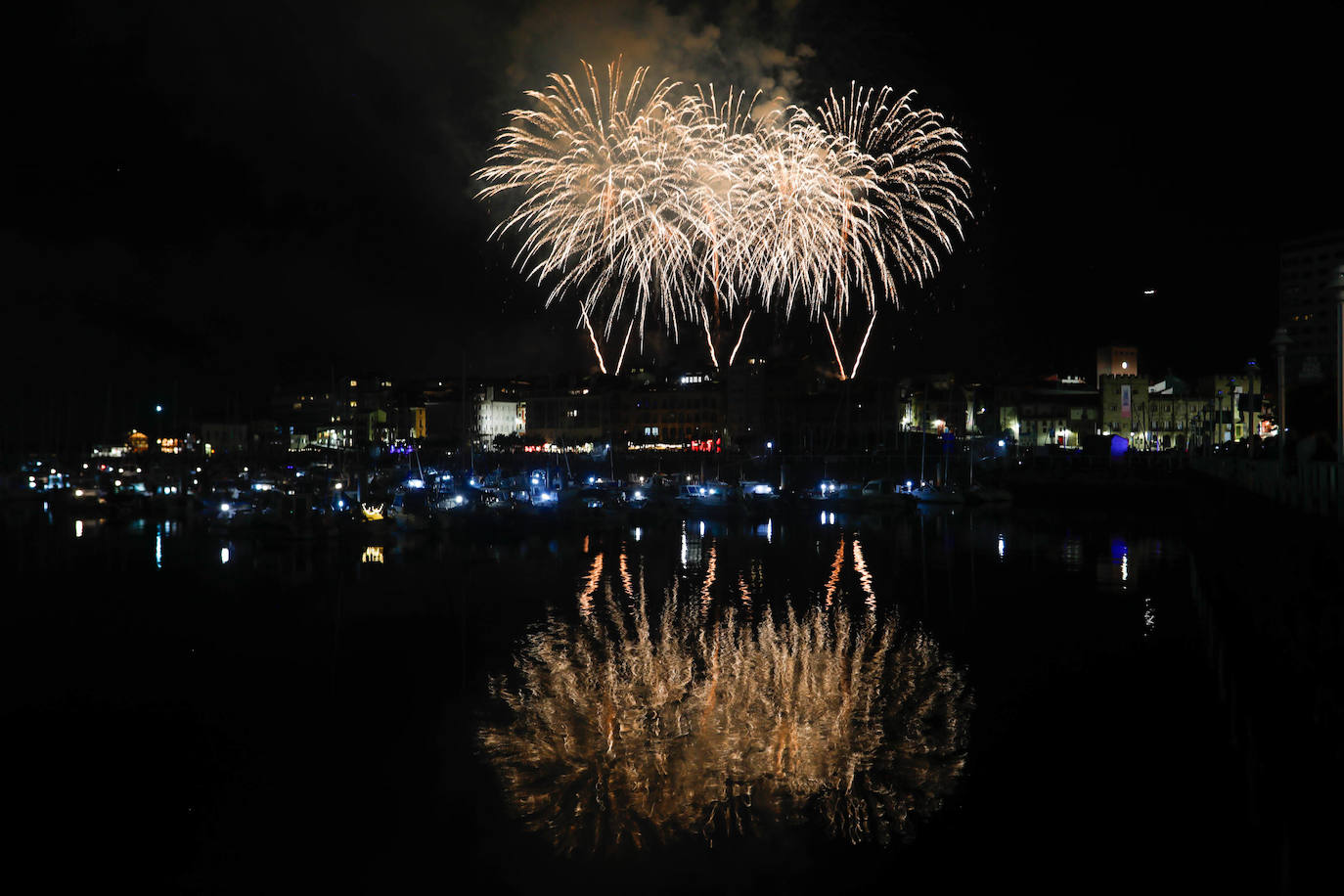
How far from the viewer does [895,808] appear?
875 centimetres

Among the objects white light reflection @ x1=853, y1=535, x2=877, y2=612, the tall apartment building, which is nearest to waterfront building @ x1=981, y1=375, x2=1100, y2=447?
the tall apartment building

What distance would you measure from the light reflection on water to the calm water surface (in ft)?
0.16

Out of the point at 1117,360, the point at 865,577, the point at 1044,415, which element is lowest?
the point at 865,577

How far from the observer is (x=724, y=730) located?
1091cm

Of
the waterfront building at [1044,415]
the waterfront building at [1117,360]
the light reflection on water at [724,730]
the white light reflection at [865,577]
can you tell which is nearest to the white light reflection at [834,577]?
the white light reflection at [865,577]

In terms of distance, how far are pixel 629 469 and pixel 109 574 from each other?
5405cm

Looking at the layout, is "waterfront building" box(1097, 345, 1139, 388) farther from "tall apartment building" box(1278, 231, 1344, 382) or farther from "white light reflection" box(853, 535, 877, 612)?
"white light reflection" box(853, 535, 877, 612)

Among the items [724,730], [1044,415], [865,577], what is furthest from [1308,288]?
[724,730]

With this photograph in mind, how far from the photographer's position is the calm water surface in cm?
793

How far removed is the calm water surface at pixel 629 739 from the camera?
7.93 meters

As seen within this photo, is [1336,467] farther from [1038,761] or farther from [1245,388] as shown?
[1245,388]

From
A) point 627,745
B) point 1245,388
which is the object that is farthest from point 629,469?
point 627,745

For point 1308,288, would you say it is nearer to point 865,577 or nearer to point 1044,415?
point 1044,415

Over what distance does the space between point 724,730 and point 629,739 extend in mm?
1012
